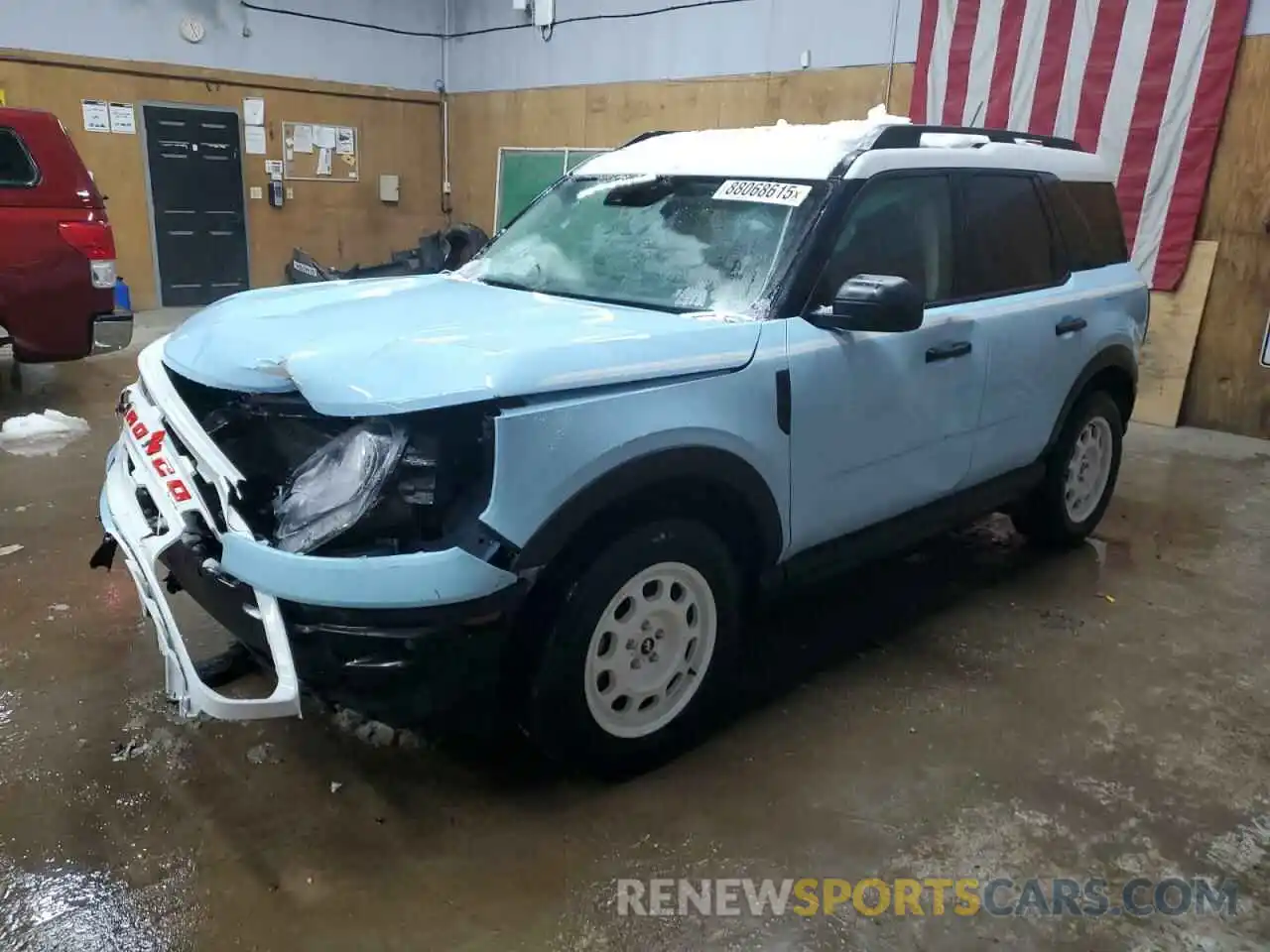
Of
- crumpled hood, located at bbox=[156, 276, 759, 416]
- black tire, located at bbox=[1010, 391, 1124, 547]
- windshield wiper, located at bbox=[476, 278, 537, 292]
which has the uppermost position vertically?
windshield wiper, located at bbox=[476, 278, 537, 292]

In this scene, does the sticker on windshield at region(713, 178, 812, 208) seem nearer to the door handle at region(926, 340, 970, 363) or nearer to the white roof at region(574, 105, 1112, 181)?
the white roof at region(574, 105, 1112, 181)

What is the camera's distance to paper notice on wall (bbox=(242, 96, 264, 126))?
10.7 meters

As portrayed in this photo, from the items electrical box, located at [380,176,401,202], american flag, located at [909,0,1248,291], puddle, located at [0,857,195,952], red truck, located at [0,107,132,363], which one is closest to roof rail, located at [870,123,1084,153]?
puddle, located at [0,857,195,952]

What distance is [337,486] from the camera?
2.11m

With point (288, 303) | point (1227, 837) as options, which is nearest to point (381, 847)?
point (288, 303)

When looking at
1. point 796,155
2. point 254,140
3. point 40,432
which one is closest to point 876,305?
point 796,155

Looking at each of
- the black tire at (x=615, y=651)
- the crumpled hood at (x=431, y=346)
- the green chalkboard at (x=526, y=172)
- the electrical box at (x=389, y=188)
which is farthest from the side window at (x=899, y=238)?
the electrical box at (x=389, y=188)

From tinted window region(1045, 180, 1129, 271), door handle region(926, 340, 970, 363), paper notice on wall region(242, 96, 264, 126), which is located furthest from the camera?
paper notice on wall region(242, 96, 264, 126)

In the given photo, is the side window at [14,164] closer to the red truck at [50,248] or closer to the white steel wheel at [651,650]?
the red truck at [50,248]

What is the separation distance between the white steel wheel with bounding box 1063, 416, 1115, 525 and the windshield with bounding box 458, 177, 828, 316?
2.03 metres

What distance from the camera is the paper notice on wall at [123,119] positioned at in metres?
9.88

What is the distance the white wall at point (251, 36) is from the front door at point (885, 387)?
9729mm

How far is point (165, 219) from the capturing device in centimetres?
1040

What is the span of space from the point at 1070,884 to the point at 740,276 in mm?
1772
